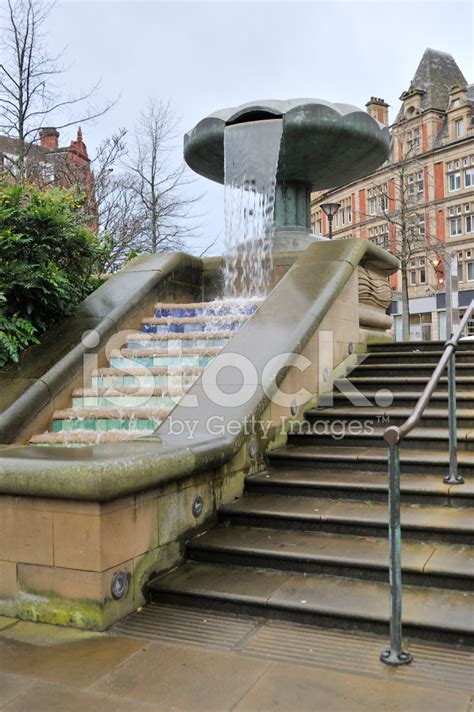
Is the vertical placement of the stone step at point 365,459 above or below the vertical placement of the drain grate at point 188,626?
above

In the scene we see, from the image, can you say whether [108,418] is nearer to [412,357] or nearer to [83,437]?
[83,437]

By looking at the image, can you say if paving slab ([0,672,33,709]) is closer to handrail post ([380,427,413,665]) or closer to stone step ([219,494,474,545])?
handrail post ([380,427,413,665])

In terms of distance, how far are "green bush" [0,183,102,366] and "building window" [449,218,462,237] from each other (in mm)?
47116

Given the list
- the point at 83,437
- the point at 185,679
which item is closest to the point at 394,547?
the point at 185,679

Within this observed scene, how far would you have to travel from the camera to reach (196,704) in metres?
2.83

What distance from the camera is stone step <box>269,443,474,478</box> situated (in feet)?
16.9

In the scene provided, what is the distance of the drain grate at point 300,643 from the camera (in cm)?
307

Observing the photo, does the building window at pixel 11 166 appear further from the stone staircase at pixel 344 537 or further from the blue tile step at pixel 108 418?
the stone staircase at pixel 344 537

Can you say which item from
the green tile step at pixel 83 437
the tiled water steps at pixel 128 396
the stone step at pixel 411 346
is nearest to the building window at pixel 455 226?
the stone step at pixel 411 346

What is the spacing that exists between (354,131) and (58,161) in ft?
50.2

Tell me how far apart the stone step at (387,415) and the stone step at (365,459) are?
0.42 metres

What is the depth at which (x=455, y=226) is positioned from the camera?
165ft

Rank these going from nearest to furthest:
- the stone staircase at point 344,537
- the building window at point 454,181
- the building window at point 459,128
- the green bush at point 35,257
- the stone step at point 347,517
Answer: the stone staircase at point 344,537 → the stone step at point 347,517 → the green bush at point 35,257 → the building window at point 454,181 → the building window at point 459,128

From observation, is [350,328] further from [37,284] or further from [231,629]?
[231,629]
